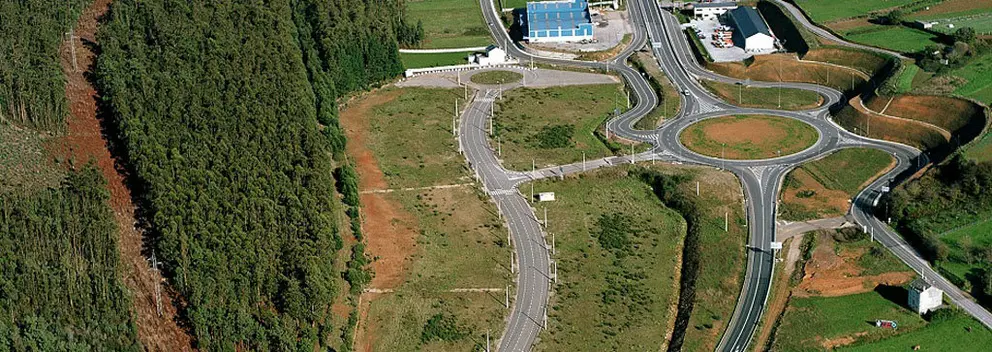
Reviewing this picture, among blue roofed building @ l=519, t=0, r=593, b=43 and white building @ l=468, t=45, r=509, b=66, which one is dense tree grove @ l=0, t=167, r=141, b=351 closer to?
white building @ l=468, t=45, r=509, b=66

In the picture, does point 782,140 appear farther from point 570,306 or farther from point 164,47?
point 164,47

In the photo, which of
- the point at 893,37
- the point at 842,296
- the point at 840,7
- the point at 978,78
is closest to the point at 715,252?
the point at 842,296

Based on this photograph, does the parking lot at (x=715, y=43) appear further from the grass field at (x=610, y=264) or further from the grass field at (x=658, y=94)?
the grass field at (x=610, y=264)

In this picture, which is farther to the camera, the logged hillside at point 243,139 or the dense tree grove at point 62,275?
the logged hillside at point 243,139

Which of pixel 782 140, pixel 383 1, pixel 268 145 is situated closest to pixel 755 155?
pixel 782 140

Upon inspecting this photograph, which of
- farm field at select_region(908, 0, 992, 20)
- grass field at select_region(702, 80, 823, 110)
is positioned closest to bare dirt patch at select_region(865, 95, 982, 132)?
grass field at select_region(702, 80, 823, 110)

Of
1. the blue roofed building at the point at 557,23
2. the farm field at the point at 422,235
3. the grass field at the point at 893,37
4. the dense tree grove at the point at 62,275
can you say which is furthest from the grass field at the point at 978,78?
the dense tree grove at the point at 62,275

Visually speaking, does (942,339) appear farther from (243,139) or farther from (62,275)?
(62,275)
